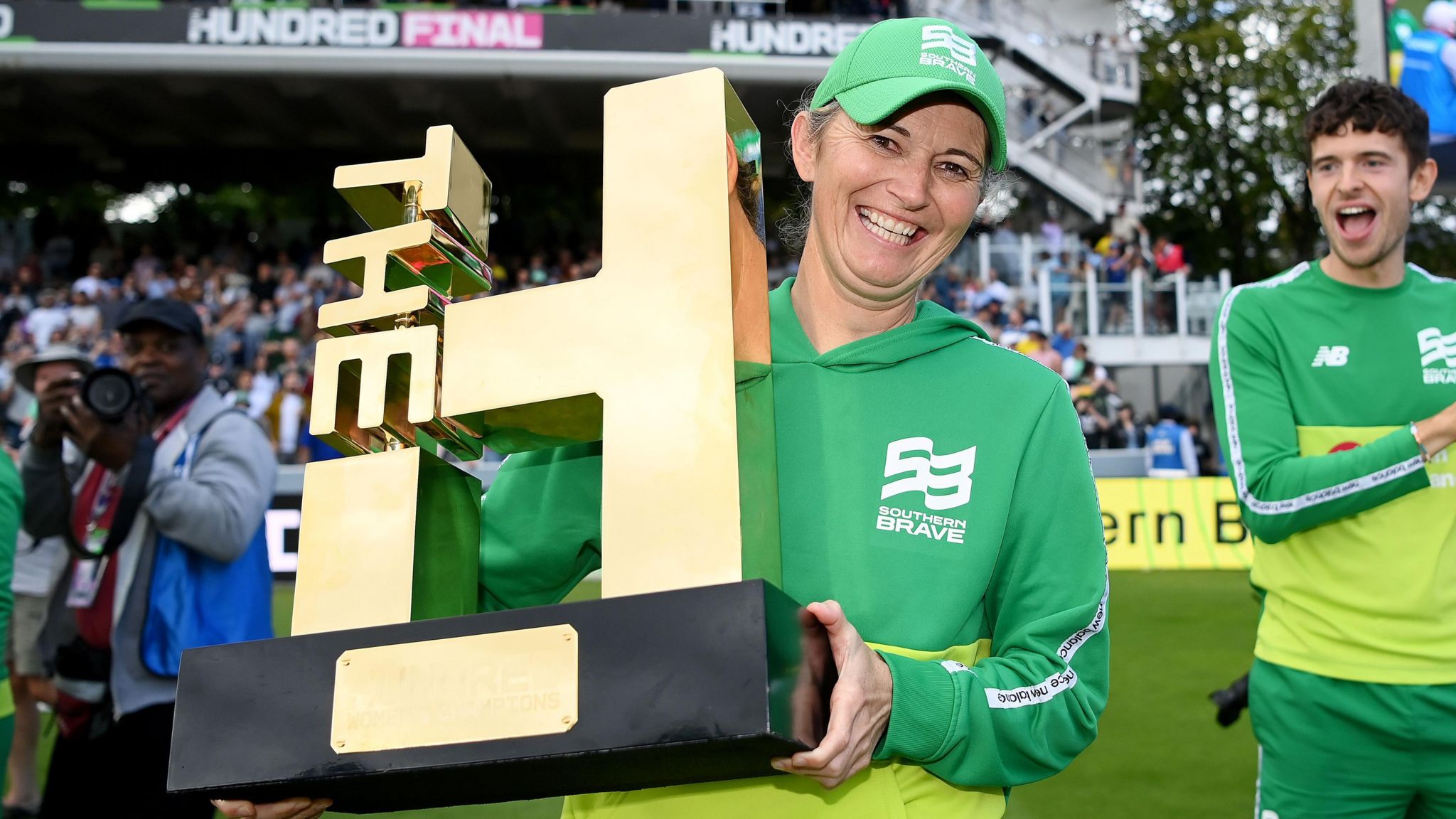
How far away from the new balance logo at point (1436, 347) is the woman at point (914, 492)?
5.47ft

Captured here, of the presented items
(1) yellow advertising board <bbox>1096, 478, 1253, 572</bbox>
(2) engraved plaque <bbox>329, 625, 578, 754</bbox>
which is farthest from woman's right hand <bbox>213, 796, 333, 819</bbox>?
(1) yellow advertising board <bbox>1096, 478, 1253, 572</bbox>

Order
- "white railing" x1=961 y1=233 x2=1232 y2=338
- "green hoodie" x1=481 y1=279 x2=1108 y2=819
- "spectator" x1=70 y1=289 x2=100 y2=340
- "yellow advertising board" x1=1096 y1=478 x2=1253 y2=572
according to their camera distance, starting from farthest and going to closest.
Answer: "white railing" x1=961 y1=233 x2=1232 y2=338, "spectator" x1=70 y1=289 x2=100 y2=340, "yellow advertising board" x1=1096 y1=478 x2=1253 y2=572, "green hoodie" x1=481 y1=279 x2=1108 y2=819

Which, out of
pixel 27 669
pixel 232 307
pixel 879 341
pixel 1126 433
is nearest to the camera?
pixel 879 341

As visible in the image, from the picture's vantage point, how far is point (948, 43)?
1776 mm

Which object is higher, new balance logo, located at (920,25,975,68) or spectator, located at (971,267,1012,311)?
spectator, located at (971,267,1012,311)

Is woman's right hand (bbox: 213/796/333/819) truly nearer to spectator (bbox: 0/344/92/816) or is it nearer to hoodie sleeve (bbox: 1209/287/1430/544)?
hoodie sleeve (bbox: 1209/287/1430/544)

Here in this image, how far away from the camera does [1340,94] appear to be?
320cm

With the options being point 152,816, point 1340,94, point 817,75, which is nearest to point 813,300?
point 1340,94

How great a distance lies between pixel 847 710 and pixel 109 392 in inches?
117

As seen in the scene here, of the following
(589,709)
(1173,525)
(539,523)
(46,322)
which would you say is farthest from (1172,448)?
(46,322)

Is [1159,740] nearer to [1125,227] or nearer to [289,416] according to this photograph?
[289,416]

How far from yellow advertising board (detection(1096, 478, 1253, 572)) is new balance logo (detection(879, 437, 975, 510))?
34.7 ft

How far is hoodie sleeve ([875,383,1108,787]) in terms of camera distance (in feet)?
5.32

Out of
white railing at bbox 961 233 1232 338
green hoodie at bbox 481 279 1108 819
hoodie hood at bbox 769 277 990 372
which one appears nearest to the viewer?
green hoodie at bbox 481 279 1108 819
